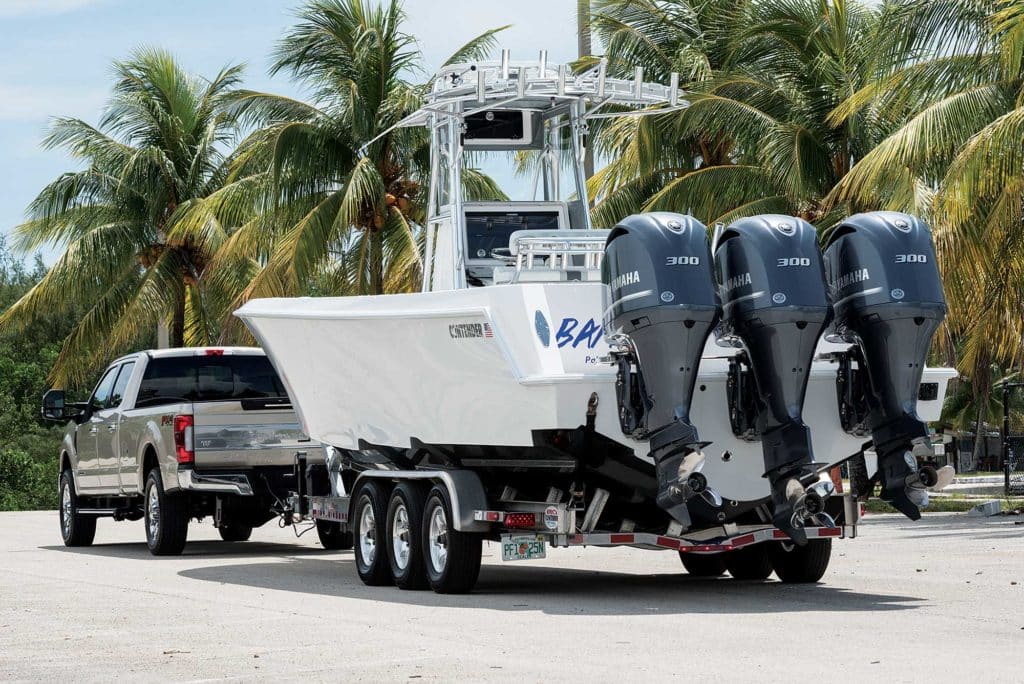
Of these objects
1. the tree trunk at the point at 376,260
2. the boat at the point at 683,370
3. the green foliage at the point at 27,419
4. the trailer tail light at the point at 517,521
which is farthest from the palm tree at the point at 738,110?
the green foliage at the point at 27,419

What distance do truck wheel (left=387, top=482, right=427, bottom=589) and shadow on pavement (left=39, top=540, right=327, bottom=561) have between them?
464cm

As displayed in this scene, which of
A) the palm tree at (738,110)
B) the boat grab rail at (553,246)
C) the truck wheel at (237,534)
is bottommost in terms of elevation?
the truck wheel at (237,534)

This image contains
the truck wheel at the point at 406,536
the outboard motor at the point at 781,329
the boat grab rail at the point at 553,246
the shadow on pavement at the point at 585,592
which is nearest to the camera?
the outboard motor at the point at 781,329

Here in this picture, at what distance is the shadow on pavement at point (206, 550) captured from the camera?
17547 mm

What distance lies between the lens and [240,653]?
9.30 meters

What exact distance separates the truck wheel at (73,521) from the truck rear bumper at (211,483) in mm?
3397

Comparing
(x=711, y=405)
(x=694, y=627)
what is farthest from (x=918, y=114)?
(x=694, y=627)

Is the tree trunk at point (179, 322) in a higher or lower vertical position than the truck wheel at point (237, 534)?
higher

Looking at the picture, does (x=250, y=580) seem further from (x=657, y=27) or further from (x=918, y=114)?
(x=657, y=27)

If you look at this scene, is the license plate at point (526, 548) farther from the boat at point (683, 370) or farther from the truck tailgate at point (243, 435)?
the truck tailgate at point (243, 435)

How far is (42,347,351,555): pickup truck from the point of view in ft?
53.4

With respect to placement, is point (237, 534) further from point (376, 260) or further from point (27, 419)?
point (27, 419)

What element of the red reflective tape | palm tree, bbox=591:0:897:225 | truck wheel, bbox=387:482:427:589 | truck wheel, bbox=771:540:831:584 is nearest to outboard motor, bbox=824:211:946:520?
the red reflective tape

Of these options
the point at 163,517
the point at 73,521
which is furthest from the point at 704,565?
the point at 73,521
